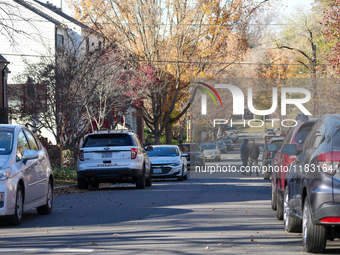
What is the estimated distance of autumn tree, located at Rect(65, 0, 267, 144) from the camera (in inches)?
1426

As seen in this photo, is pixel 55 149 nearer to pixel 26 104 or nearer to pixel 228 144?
pixel 26 104

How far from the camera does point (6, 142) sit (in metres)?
10.5

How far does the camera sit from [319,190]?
6832 millimetres

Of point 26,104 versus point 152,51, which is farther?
point 152,51

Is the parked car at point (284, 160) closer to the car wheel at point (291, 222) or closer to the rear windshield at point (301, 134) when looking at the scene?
the rear windshield at point (301, 134)

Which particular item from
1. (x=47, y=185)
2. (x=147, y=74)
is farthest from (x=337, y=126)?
(x=147, y=74)

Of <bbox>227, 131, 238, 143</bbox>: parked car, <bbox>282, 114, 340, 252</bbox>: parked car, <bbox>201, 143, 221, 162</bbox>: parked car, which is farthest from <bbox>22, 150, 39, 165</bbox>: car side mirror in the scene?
<bbox>201, 143, 221, 162</bbox>: parked car

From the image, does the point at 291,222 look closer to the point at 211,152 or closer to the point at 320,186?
the point at 320,186

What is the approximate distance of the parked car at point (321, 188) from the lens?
22.0 feet

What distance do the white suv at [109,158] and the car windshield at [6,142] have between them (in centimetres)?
732

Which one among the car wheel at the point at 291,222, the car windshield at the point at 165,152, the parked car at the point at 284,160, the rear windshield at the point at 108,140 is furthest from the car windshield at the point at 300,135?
the car windshield at the point at 165,152

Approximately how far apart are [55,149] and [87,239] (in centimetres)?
2034

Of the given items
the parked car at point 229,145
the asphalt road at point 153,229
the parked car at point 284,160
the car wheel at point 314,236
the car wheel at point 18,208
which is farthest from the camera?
the parked car at point 229,145

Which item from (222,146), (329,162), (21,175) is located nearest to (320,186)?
(329,162)
